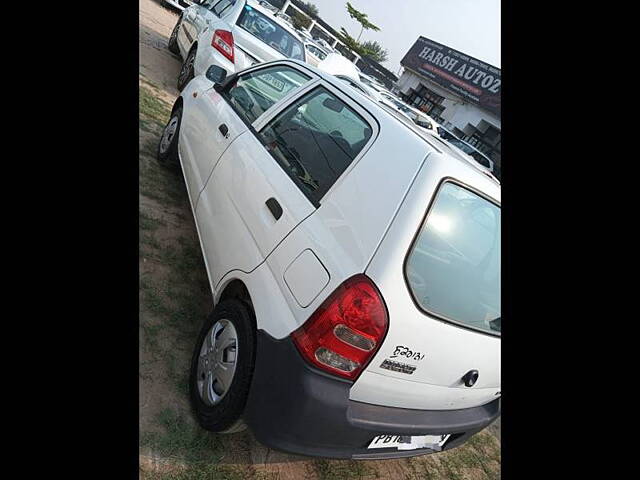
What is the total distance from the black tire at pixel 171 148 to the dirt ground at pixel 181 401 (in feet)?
0.30

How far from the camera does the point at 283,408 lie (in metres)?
1.54

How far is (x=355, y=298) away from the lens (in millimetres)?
1498

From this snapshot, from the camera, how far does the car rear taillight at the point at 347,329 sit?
4.92 ft

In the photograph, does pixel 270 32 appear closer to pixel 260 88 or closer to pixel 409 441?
pixel 260 88

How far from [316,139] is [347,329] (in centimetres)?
121

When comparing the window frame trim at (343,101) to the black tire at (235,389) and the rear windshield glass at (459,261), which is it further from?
the black tire at (235,389)

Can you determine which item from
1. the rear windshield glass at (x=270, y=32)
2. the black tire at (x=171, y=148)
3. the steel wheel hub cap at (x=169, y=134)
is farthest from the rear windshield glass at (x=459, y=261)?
the rear windshield glass at (x=270, y=32)

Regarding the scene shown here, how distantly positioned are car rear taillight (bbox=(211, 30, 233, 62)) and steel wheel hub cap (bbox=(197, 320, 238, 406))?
488cm

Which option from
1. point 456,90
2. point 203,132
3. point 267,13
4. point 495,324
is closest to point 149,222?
point 203,132
